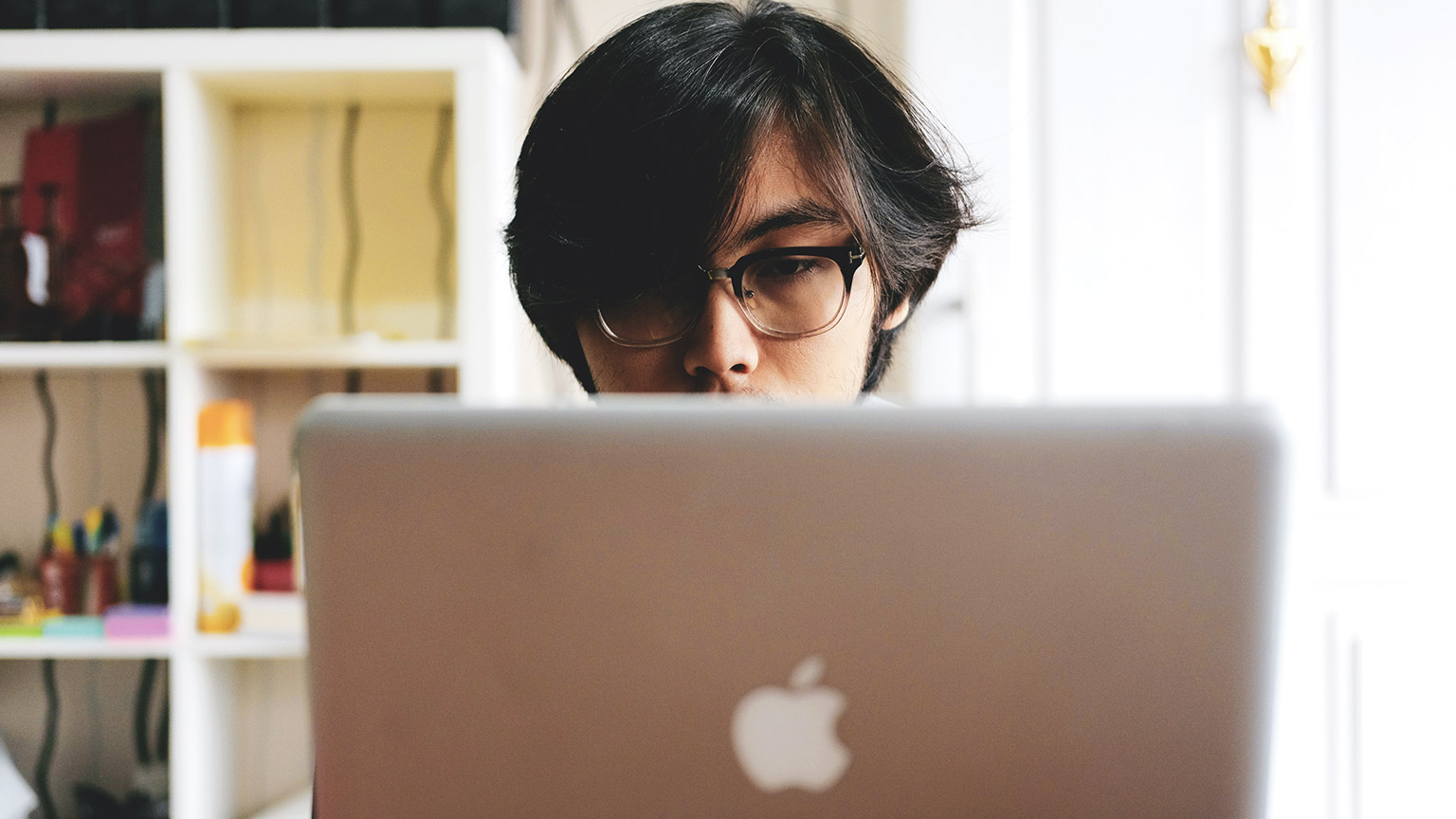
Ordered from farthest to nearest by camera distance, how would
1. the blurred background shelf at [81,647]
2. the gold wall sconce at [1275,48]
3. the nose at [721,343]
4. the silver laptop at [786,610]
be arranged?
the gold wall sconce at [1275,48]
the blurred background shelf at [81,647]
the nose at [721,343]
the silver laptop at [786,610]

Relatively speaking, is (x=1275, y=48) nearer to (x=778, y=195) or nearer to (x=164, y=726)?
(x=778, y=195)

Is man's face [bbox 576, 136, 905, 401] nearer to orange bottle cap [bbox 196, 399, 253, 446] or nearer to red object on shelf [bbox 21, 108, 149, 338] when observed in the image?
orange bottle cap [bbox 196, 399, 253, 446]

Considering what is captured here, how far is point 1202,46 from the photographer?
160 centimetres

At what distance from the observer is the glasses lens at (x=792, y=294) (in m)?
0.84

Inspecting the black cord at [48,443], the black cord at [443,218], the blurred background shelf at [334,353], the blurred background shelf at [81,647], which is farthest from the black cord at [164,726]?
the black cord at [443,218]

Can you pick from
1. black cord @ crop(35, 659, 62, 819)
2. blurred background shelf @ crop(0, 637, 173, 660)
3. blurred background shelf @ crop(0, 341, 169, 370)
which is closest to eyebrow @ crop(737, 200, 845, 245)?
blurred background shelf @ crop(0, 341, 169, 370)

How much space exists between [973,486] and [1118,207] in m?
1.49

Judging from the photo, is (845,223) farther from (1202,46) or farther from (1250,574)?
(1202,46)

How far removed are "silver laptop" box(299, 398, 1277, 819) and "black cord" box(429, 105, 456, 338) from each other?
4.82ft

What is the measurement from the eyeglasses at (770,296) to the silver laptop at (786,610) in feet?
1.68

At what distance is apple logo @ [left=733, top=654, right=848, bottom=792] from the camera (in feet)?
1.12

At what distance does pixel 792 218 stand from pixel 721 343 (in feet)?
0.48

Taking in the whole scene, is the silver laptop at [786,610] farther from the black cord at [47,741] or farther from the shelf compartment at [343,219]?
the black cord at [47,741]

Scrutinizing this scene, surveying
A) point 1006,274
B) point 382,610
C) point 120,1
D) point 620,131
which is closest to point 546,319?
point 620,131
